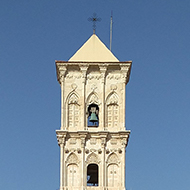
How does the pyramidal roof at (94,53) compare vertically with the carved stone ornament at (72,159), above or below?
above

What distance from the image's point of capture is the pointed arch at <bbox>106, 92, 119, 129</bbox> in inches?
2657

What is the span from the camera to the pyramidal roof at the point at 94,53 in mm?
Result: 69188

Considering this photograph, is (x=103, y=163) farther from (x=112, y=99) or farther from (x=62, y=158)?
(x=112, y=99)

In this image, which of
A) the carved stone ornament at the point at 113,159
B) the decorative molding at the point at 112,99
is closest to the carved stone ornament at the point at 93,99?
the decorative molding at the point at 112,99

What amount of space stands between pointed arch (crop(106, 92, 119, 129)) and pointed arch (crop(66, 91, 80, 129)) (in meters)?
2.34

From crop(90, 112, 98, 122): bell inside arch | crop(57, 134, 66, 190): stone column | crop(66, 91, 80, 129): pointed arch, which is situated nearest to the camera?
crop(57, 134, 66, 190): stone column

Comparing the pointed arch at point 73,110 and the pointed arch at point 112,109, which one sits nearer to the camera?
the pointed arch at point 73,110

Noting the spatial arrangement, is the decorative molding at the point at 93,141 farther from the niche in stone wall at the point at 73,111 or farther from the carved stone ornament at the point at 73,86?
the carved stone ornament at the point at 73,86

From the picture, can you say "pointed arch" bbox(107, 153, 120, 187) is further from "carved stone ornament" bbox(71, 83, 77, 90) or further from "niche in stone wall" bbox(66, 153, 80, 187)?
"carved stone ornament" bbox(71, 83, 77, 90)

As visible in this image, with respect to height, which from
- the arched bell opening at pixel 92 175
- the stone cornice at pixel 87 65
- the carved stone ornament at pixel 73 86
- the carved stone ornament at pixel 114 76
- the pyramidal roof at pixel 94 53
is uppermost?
the pyramidal roof at pixel 94 53

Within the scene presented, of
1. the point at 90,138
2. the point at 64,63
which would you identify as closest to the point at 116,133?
the point at 90,138

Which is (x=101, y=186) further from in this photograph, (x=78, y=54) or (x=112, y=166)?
(x=78, y=54)

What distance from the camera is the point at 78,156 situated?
66.3m

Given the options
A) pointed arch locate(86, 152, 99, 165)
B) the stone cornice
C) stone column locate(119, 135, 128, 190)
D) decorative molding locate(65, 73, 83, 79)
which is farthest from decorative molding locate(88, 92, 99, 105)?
pointed arch locate(86, 152, 99, 165)
